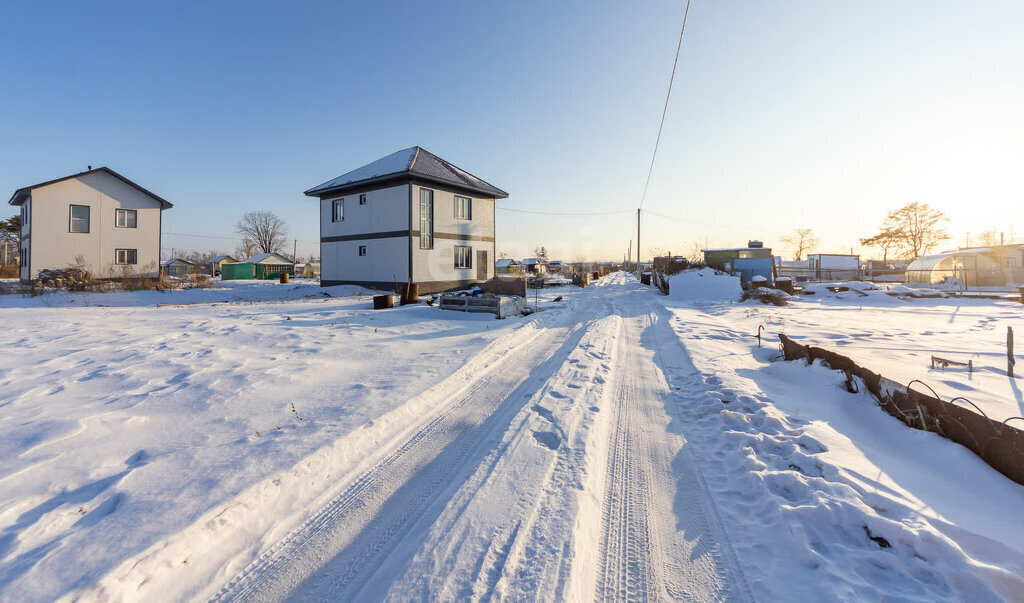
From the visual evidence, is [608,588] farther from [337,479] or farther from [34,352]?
[34,352]

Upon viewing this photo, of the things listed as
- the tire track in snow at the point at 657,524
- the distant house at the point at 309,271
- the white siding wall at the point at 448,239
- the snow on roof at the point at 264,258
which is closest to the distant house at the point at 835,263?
the white siding wall at the point at 448,239

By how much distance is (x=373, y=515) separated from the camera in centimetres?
268

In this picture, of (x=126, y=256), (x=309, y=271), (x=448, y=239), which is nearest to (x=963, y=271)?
(x=448, y=239)

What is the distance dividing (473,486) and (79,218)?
30.1m

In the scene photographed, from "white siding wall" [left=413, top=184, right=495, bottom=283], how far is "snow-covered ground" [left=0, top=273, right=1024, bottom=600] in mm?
14291

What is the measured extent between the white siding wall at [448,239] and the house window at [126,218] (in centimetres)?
1769

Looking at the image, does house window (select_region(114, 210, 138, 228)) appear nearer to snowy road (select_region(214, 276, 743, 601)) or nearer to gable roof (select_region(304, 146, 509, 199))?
gable roof (select_region(304, 146, 509, 199))

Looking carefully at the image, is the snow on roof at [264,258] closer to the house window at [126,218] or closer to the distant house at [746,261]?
the house window at [126,218]

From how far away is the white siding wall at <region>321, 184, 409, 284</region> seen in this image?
19.7 meters

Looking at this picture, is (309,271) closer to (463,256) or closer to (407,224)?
(463,256)

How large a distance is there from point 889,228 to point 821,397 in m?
59.1

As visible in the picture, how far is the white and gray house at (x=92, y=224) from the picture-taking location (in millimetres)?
19594

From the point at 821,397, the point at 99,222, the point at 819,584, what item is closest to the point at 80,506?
the point at 819,584

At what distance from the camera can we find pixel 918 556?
2.24 metres
